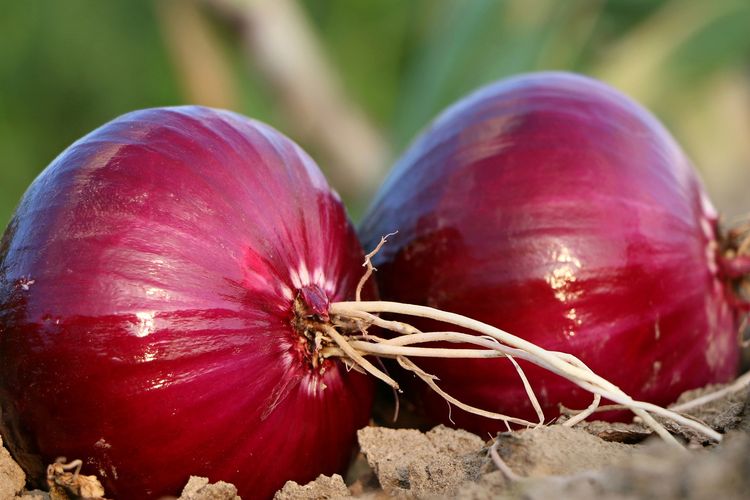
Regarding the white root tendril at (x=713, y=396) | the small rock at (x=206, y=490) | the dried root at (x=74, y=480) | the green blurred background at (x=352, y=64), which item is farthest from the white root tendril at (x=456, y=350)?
the green blurred background at (x=352, y=64)

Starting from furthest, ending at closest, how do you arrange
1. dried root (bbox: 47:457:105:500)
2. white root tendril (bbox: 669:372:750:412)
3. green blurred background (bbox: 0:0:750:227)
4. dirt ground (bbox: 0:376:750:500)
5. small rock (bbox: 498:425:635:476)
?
green blurred background (bbox: 0:0:750:227)
white root tendril (bbox: 669:372:750:412)
dried root (bbox: 47:457:105:500)
small rock (bbox: 498:425:635:476)
dirt ground (bbox: 0:376:750:500)

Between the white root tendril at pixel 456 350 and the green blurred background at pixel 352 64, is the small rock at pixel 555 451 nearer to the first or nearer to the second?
the white root tendril at pixel 456 350

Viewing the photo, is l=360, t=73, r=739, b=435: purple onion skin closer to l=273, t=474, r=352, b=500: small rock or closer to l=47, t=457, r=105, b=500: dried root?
l=273, t=474, r=352, b=500: small rock

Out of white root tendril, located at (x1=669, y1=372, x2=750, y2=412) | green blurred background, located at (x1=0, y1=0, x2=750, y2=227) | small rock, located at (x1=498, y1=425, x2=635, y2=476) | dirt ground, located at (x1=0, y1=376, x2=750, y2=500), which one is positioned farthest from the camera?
green blurred background, located at (x1=0, y1=0, x2=750, y2=227)

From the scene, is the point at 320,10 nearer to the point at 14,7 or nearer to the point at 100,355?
the point at 14,7

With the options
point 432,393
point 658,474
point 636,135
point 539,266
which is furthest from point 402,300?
point 658,474

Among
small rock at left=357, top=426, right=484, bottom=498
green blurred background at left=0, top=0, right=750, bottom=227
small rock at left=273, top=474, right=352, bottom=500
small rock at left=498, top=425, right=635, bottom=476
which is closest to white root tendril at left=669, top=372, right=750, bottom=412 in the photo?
small rock at left=498, top=425, right=635, bottom=476

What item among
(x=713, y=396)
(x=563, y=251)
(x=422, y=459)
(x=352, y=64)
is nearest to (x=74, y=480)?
(x=422, y=459)
